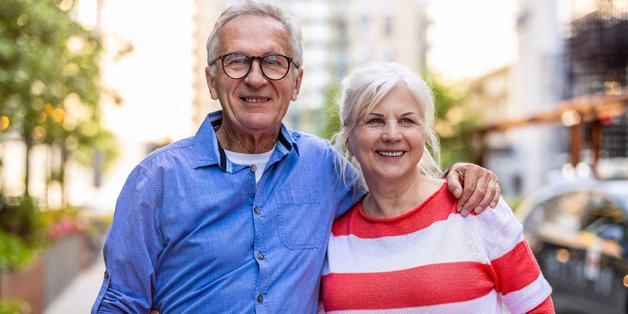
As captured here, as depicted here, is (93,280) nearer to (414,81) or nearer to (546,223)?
(546,223)

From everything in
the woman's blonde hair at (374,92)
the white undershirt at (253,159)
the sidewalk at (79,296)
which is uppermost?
the woman's blonde hair at (374,92)

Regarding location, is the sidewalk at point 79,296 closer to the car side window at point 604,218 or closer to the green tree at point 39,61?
the green tree at point 39,61

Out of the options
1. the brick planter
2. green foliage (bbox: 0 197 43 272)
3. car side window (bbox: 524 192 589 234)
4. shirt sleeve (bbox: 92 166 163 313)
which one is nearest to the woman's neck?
shirt sleeve (bbox: 92 166 163 313)

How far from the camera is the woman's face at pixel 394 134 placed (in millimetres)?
2779

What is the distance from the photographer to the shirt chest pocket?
2775 millimetres

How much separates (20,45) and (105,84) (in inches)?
208

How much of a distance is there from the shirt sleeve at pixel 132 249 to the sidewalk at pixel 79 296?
8.44 meters

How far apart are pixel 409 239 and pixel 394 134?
0.36 m

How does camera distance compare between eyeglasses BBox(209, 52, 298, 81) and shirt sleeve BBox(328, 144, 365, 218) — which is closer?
eyeglasses BBox(209, 52, 298, 81)

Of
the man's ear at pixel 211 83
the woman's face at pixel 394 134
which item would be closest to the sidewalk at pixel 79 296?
the man's ear at pixel 211 83

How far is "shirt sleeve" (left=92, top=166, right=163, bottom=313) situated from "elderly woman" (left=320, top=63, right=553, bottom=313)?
640 mm

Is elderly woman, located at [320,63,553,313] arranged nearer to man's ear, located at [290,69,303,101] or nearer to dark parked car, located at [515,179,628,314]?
man's ear, located at [290,69,303,101]

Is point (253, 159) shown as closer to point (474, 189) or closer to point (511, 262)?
point (474, 189)

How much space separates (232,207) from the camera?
2.70 meters
